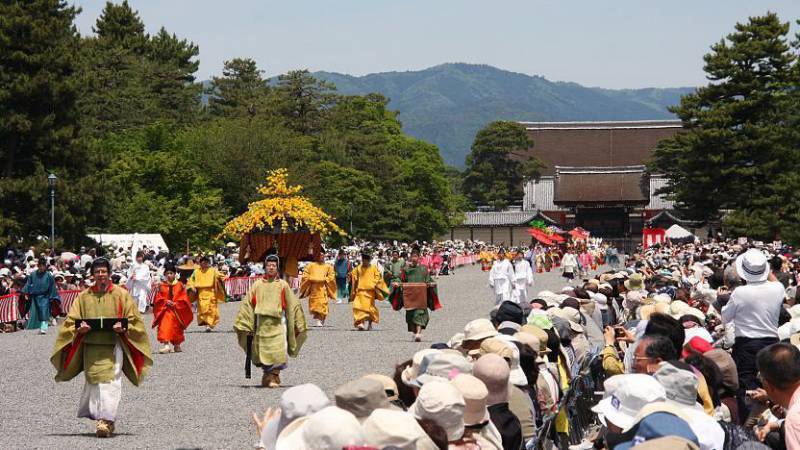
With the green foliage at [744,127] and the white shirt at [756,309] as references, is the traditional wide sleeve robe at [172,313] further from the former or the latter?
the green foliage at [744,127]

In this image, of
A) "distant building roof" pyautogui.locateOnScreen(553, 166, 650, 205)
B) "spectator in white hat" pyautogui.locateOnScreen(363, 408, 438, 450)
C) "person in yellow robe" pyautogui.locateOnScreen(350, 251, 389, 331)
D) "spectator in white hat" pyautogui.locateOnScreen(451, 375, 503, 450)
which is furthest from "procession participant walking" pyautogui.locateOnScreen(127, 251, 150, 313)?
"distant building roof" pyautogui.locateOnScreen(553, 166, 650, 205)

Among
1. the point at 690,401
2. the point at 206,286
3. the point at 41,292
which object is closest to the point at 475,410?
→ the point at 690,401

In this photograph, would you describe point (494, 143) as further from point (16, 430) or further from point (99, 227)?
point (16, 430)

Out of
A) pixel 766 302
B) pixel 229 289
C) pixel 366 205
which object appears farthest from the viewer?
pixel 366 205

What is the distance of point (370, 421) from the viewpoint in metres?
4.57

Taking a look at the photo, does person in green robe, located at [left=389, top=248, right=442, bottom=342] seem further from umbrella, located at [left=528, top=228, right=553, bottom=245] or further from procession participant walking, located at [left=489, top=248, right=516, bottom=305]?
umbrella, located at [left=528, top=228, right=553, bottom=245]

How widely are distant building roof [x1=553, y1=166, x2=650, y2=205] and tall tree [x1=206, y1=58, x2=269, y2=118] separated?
33.7 meters

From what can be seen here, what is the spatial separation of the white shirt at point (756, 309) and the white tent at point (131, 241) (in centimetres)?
3080

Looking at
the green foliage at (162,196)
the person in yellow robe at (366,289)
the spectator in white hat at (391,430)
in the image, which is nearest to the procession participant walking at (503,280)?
the person in yellow robe at (366,289)

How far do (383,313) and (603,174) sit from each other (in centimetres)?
7504

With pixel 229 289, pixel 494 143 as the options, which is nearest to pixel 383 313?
pixel 229 289

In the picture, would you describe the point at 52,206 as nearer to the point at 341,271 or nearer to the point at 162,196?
the point at 341,271

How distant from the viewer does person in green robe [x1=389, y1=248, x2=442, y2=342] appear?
20281mm

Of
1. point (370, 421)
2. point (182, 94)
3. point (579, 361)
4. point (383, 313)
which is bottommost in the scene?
point (383, 313)
